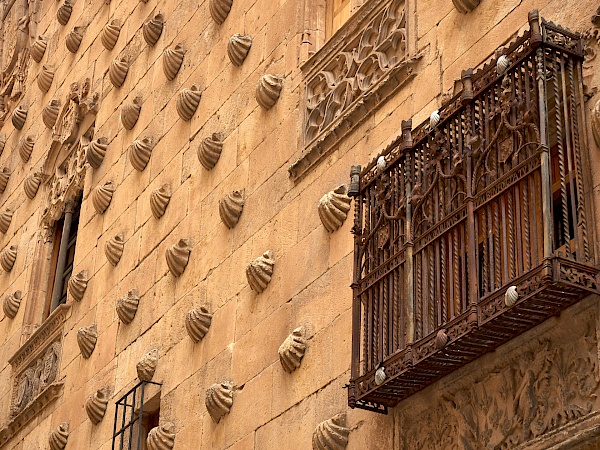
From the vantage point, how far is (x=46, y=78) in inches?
607

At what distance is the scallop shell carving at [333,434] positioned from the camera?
7.54 metres

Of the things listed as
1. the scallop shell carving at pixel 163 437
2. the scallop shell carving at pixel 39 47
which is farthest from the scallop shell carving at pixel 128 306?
the scallop shell carving at pixel 39 47

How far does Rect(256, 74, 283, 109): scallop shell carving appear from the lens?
970cm

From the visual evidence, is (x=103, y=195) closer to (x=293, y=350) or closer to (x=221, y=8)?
(x=221, y=8)

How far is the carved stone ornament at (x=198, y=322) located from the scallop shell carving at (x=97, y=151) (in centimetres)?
355

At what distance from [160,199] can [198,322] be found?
5.42ft

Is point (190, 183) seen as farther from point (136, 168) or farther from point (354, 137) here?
point (354, 137)

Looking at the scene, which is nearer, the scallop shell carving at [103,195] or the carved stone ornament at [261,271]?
the carved stone ornament at [261,271]

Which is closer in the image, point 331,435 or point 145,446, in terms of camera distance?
point 331,435

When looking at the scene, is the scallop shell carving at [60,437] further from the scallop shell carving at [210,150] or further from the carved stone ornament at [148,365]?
the scallop shell carving at [210,150]

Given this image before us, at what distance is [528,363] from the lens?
6336mm

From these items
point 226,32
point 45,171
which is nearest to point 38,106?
point 45,171

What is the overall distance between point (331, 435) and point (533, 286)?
1943mm

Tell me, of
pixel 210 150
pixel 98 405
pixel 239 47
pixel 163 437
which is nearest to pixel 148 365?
pixel 163 437
